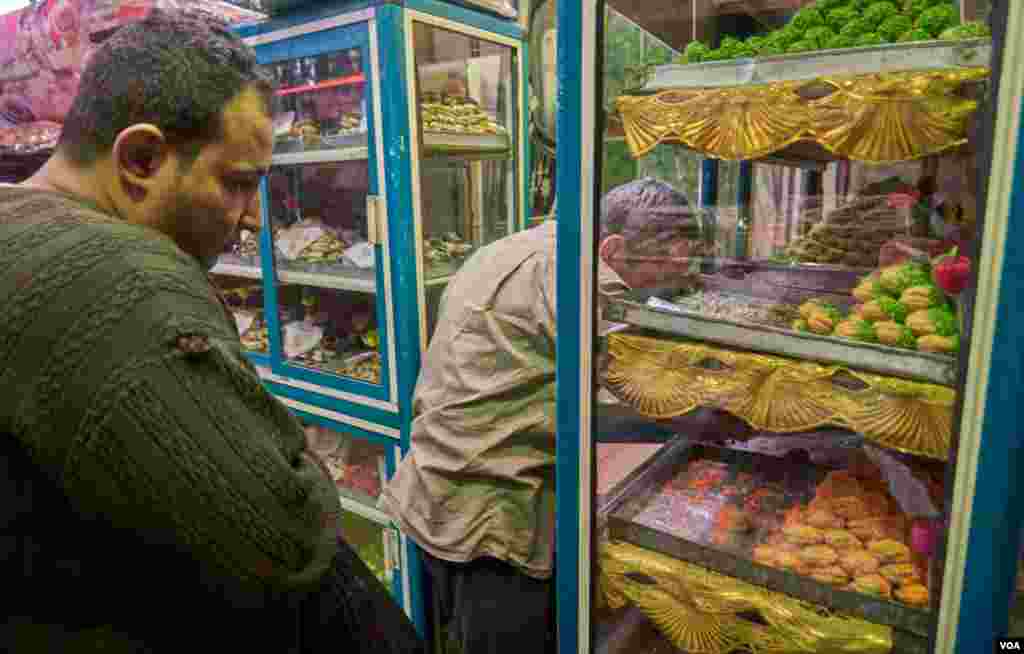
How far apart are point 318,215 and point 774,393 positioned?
2.34 meters

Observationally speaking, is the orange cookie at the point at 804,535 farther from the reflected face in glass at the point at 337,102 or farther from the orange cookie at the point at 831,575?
the reflected face in glass at the point at 337,102

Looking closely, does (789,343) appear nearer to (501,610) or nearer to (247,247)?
(501,610)

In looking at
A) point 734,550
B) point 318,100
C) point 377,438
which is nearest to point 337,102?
point 318,100

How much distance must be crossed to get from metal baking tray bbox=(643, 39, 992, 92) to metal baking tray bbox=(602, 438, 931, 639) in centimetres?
99

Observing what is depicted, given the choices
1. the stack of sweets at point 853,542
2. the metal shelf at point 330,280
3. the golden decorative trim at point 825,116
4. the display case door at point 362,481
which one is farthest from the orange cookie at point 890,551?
the metal shelf at point 330,280

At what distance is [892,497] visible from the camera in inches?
59.8

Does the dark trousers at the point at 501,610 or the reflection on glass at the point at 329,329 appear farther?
the reflection on glass at the point at 329,329

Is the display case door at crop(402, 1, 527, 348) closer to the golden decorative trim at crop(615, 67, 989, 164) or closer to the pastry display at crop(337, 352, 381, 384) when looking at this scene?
the pastry display at crop(337, 352, 381, 384)

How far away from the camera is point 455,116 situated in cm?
273

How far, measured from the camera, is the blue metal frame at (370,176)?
2383mm

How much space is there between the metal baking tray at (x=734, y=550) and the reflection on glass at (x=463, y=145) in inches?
49.5

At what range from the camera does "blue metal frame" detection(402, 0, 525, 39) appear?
2389 mm

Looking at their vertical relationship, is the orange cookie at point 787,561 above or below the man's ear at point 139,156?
below

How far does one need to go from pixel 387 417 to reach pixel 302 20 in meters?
1.57
